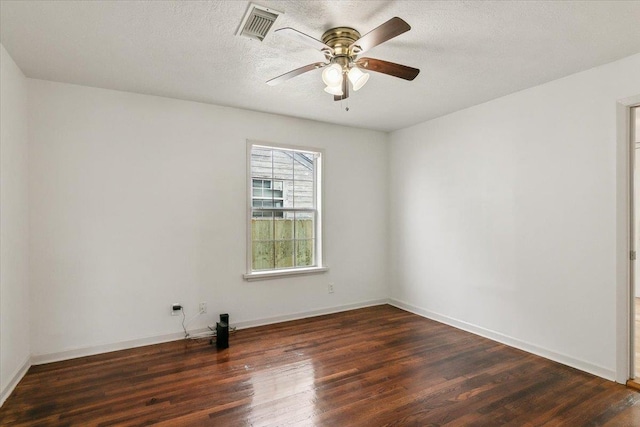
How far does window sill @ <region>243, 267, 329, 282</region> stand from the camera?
13.7 feet

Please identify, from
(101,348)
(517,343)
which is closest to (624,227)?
(517,343)

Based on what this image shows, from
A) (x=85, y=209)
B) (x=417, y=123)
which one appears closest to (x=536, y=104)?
(x=417, y=123)

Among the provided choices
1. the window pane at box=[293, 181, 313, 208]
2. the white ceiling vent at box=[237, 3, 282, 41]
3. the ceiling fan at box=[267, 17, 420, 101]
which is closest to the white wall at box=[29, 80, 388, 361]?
the window pane at box=[293, 181, 313, 208]

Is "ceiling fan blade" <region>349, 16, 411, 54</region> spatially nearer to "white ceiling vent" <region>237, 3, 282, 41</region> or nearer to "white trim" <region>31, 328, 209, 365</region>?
"white ceiling vent" <region>237, 3, 282, 41</region>

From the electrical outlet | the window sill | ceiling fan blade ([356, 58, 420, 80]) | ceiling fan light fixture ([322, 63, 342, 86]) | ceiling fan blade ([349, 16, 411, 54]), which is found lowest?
the electrical outlet

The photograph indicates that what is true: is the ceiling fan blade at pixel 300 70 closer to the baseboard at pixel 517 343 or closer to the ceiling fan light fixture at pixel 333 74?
the ceiling fan light fixture at pixel 333 74

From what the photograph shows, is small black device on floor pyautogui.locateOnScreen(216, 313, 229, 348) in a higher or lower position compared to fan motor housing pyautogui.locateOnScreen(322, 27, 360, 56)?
lower

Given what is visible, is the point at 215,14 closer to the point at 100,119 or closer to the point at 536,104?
the point at 100,119

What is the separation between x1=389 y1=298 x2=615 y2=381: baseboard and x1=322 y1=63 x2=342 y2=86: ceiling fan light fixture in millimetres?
3210

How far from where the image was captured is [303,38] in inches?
83.9

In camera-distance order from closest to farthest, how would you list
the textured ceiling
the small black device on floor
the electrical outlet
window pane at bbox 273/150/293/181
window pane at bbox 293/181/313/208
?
1. the textured ceiling
2. the small black device on floor
3. the electrical outlet
4. window pane at bbox 273/150/293/181
5. window pane at bbox 293/181/313/208

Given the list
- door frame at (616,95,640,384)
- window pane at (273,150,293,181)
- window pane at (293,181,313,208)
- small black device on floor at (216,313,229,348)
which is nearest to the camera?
door frame at (616,95,640,384)

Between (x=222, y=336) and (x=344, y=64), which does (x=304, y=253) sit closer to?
(x=222, y=336)

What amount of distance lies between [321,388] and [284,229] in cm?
227
